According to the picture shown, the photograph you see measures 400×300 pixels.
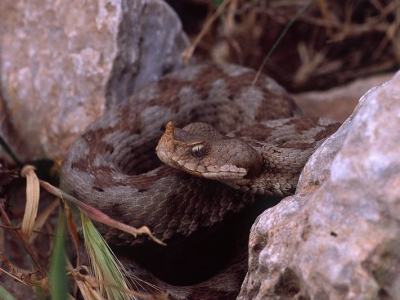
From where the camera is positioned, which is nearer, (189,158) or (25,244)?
(25,244)

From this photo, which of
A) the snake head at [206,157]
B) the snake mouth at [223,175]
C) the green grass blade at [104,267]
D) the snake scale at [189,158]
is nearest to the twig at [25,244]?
the green grass blade at [104,267]

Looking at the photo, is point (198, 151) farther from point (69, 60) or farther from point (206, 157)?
point (69, 60)

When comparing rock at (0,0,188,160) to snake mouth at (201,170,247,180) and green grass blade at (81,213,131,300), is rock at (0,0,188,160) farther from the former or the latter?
green grass blade at (81,213,131,300)

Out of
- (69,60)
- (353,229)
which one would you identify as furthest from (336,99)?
(353,229)

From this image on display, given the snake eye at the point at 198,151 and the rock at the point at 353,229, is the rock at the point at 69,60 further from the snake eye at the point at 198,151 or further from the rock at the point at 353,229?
the rock at the point at 353,229

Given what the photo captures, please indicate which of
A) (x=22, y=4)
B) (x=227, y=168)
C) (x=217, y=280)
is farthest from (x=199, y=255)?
(x=22, y=4)

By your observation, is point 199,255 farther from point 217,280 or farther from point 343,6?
point 343,6

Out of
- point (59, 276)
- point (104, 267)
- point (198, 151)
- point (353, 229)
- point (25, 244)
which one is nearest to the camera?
point (353, 229)
